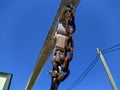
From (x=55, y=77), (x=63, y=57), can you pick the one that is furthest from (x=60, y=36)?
(x=55, y=77)

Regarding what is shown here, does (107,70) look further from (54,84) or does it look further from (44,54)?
(54,84)

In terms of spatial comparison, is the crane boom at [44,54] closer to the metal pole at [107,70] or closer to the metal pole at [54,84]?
the metal pole at [54,84]

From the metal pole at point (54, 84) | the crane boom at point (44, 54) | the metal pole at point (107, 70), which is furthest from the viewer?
the metal pole at point (107, 70)

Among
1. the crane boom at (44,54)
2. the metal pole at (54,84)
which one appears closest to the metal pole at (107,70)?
the crane boom at (44,54)

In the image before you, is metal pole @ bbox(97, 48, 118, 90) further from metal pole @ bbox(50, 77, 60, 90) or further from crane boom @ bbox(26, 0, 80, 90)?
metal pole @ bbox(50, 77, 60, 90)

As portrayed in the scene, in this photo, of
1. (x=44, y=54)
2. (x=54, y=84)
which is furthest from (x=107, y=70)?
(x=54, y=84)

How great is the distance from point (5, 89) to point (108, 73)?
625 centimetres

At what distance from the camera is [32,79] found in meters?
9.10

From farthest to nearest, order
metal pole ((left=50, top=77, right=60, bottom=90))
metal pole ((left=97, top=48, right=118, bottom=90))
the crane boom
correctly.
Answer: metal pole ((left=97, top=48, right=118, bottom=90))
the crane boom
metal pole ((left=50, top=77, right=60, bottom=90))

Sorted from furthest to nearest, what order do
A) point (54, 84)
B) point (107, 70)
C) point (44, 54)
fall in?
1. point (107, 70)
2. point (44, 54)
3. point (54, 84)

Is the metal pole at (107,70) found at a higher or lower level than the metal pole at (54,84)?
higher

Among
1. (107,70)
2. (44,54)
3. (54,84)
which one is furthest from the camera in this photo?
(107,70)

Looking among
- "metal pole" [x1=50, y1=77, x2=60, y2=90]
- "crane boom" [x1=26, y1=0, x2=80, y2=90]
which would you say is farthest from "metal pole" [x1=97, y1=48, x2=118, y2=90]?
"metal pole" [x1=50, y1=77, x2=60, y2=90]

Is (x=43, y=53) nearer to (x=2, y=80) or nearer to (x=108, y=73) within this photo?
(x=2, y=80)
